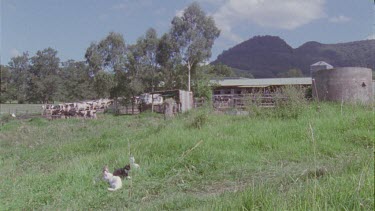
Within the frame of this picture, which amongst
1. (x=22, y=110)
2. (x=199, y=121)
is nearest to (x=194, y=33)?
(x=22, y=110)

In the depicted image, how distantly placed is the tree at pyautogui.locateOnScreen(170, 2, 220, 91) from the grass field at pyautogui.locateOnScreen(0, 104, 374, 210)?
2670 cm

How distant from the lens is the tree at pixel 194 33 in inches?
1369

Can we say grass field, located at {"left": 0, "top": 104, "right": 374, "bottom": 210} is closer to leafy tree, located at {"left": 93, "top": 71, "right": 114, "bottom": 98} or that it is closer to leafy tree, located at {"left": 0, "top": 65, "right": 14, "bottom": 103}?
leafy tree, located at {"left": 93, "top": 71, "right": 114, "bottom": 98}

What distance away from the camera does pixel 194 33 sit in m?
34.7

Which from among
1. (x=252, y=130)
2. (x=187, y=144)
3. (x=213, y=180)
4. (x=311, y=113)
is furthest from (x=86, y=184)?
(x=311, y=113)

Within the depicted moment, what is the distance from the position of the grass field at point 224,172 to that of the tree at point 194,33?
2670cm

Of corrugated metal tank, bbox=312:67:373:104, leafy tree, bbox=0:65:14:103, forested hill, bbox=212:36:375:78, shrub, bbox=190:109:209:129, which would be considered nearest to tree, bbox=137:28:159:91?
corrugated metal tank, bbox=312:67:373:104

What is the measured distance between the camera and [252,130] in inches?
300

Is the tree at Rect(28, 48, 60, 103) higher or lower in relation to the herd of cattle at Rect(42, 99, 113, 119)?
higher

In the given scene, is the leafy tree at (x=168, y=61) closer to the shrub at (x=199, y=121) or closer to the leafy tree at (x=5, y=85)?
the shrub at (x=199, y=121)

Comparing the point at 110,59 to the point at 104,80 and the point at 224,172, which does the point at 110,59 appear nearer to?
the point at 104,80

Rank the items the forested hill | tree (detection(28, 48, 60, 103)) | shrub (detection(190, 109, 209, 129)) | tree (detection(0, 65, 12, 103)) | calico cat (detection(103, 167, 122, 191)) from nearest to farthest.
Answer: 1. calico cat (detection(103, 167, 122, 191))
2. shrub (detection(190, 109, 209, 129))
3. tree (detection(28, 48, 60, 103))
4. tree (detection(0, 65, 12, 103))
5. the forested hill

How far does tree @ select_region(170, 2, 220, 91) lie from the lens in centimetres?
3478

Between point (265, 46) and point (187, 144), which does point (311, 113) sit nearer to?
point (187, 144)
